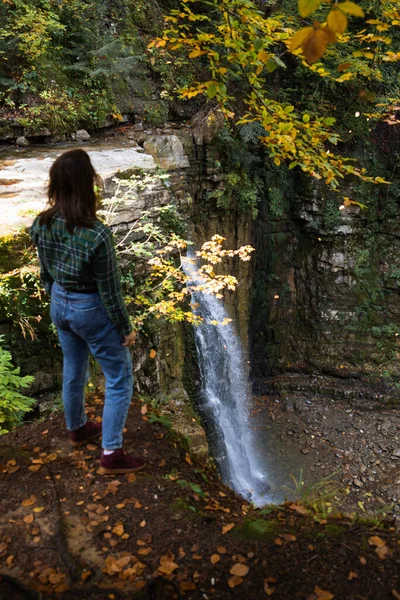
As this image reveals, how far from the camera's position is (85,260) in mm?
2426

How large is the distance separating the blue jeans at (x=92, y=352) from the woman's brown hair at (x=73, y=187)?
0.46 metres

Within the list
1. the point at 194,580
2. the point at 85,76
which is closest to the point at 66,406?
the point at 194,580

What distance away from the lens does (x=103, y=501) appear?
272cm

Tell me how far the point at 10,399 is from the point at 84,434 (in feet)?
2.57

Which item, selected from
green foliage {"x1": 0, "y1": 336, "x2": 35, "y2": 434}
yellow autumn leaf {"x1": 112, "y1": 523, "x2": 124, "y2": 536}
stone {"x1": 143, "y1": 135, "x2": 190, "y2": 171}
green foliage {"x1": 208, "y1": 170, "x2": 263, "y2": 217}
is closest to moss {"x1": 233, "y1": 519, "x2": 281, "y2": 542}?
yellow autumn leaf {"x1": 112, "y1": 523, "x2": 124, "y2": 536}

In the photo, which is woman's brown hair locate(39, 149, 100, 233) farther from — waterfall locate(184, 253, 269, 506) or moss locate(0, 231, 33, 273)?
waterfall locate(184, 253, 269, 506)

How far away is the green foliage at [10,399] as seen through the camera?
3514mm

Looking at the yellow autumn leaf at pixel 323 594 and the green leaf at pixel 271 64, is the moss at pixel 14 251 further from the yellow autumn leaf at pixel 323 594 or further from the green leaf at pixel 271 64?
the yellow autumn leaf at pixel 323 594

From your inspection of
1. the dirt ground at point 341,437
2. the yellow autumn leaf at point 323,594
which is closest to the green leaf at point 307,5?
the yellow autumn leaf at point 323,594

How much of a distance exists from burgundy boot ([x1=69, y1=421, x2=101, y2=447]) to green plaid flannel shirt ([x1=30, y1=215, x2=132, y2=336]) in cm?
104

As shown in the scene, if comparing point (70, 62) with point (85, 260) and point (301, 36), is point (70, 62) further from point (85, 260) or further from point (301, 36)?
point (301, 36)

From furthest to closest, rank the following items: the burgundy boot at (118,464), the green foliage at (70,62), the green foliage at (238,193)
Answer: the green foliage at (238,193) < the green foliage at (70,62) < the burgundy boot at (118,464)

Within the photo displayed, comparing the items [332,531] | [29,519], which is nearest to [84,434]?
[29,519]

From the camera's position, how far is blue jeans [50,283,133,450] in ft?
8.37
